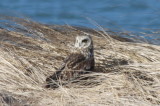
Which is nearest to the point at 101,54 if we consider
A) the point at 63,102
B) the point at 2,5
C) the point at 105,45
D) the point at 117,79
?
the point at 105,45

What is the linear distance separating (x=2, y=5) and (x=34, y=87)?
935cm

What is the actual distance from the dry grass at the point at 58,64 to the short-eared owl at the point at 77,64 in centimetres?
11

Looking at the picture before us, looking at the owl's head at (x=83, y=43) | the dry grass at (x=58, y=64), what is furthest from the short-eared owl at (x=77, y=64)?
the dry grass at (x=58, y=64)

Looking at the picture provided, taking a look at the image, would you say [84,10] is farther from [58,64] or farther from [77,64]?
[77,64]

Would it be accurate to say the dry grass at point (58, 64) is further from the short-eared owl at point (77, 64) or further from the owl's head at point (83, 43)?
the owl's head at point (83, 43)

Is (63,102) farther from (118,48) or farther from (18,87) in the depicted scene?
(118,48)

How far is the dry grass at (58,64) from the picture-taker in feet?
13.2

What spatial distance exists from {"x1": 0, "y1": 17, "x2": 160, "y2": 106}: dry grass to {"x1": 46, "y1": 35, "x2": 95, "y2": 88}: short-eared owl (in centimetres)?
11

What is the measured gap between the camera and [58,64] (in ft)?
16.1

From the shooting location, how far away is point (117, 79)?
4.23 m

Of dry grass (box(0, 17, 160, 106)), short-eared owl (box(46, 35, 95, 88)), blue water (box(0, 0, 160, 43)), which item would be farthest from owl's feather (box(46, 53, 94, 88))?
blue water (box(0, 0, 160, 43))

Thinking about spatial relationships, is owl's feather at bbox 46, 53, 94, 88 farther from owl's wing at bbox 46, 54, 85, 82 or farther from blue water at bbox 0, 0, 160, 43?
blue water at bbox 0, 0, 160, 43

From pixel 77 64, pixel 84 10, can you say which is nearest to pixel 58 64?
pixel 77 64

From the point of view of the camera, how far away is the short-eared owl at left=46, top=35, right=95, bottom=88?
4.34 metres
